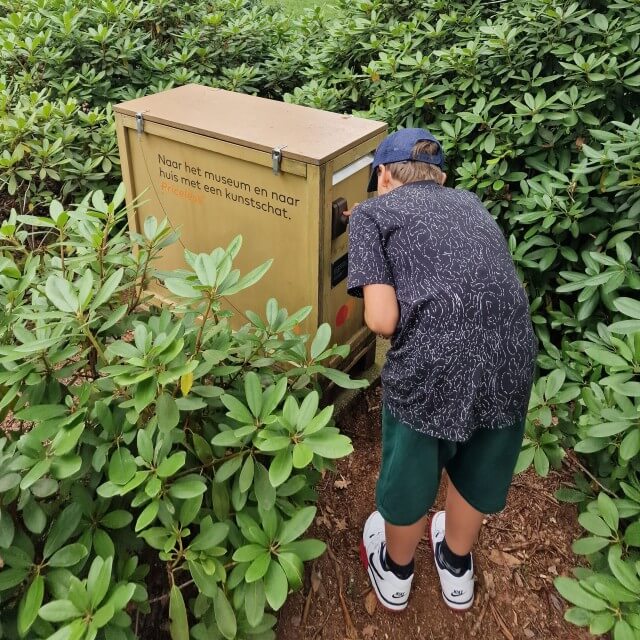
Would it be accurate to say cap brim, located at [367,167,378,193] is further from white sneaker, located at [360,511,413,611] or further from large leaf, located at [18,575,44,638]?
large leaf, located at [18,575,44,638]

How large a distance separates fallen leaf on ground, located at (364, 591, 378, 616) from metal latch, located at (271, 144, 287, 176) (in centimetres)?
172

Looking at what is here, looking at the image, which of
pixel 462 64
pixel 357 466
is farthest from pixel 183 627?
pixel 462 64

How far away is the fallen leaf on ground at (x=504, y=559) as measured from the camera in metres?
2.33

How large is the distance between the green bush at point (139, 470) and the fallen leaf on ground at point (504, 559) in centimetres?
104

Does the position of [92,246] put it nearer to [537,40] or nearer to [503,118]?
[503,118]

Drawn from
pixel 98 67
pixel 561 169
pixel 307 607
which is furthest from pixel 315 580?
pixel 98 67

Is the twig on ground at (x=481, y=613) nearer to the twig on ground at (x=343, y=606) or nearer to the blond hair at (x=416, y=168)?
the twig on ground at (x=343, y=606)

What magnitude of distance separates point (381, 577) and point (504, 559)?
0.58 metres

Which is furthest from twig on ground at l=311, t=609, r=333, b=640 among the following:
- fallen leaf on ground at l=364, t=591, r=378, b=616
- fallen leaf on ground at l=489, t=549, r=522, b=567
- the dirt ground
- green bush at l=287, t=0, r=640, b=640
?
green bush at l=287, t=0, r=640, b=640

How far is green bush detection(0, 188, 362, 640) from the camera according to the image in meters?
1.40

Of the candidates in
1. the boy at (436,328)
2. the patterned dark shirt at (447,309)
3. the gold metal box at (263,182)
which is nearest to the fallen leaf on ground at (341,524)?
the boy at (436,328)

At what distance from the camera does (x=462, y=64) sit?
10.6ft

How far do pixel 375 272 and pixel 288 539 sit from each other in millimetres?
796

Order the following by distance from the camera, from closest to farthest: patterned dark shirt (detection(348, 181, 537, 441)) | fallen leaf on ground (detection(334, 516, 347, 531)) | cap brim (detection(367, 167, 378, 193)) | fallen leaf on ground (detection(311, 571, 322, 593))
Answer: patterned dark shirt (detection(348, 181, 537, 441)) → cap brim (detection(367, 167, 378, 193)) → fallen leaf on ground (detection(311, 571, 322, 593)) → fallen leaf on ground (detection(334, 516, 347, 531))
